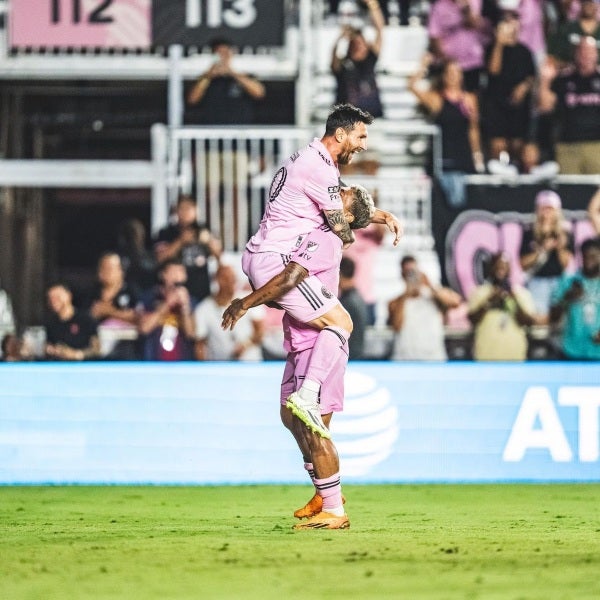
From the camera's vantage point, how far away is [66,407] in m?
12.3

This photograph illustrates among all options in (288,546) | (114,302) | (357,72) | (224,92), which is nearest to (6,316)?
(114,302)

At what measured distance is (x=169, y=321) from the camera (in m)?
14.4

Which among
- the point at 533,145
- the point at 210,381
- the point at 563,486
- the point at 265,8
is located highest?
the point at 265,8

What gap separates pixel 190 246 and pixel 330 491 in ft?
23.8

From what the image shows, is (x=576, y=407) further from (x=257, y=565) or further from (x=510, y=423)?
(x=257, y=565)

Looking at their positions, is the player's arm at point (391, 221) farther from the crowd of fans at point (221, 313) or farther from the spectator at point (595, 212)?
the spectator at point (595, 212)

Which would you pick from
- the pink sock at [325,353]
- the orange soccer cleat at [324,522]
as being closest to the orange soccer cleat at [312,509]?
the orange soccer cleat at [324,522]

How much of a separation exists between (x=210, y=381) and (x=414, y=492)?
192 centimetres

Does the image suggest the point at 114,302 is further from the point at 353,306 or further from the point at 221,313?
the point at 353,306

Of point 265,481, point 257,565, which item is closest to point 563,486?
point 265,481

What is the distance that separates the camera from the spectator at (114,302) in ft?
48.9

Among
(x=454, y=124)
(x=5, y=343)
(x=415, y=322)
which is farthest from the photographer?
(x=454, y=124)

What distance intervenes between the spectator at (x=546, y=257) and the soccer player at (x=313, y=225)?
24.9 feet

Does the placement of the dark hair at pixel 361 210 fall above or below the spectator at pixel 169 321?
above
